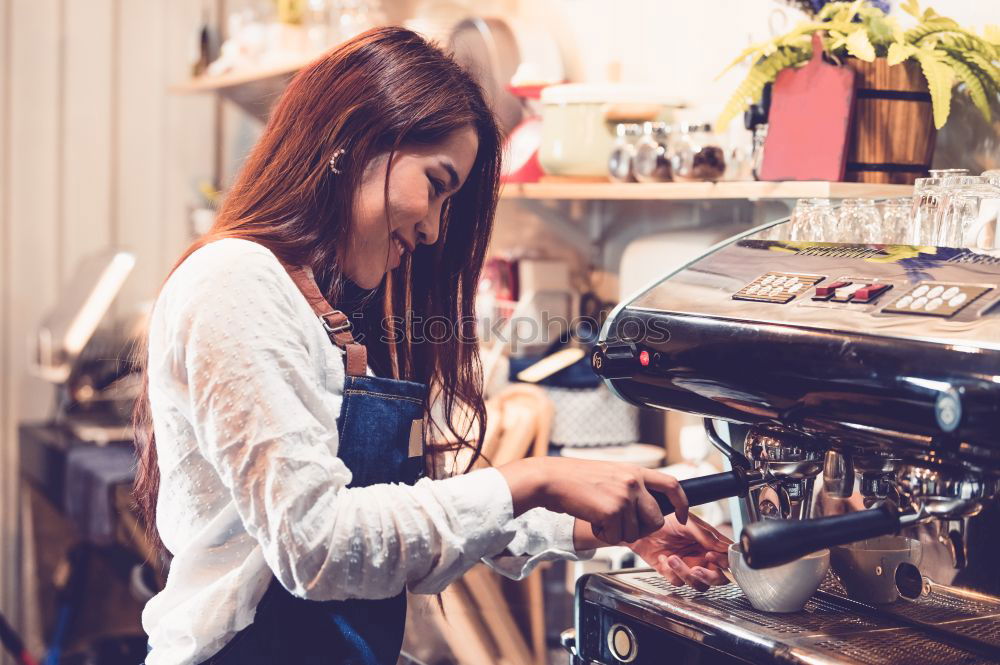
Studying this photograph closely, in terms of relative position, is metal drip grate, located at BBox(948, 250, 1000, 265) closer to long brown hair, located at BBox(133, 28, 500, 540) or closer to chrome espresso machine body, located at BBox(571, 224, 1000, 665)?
chrome espresso machine body, located at BBox(571, 224, 1000, 665)

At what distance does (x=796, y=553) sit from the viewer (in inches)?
33.6

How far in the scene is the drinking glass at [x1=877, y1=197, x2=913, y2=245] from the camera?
3.99 feet

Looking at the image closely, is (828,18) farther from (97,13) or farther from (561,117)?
(97,13)

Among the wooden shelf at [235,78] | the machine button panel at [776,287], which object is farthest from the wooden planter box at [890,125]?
the wooden shelf at [235,78]

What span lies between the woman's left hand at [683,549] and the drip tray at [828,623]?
0.06ft

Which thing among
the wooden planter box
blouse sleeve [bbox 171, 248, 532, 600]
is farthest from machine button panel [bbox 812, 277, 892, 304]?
the wooden planter box

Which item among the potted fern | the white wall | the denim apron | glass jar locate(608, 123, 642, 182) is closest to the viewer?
the denim apron

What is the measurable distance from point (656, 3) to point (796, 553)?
1.48 meters

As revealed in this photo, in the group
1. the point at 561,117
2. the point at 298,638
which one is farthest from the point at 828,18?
the point at 298,638

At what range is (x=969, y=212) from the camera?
112cm

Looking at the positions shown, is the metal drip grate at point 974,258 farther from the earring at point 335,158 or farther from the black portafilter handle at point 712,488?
the earring at point 335,158

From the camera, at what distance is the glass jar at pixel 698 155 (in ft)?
5.55

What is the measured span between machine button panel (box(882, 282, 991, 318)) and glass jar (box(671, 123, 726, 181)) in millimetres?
769

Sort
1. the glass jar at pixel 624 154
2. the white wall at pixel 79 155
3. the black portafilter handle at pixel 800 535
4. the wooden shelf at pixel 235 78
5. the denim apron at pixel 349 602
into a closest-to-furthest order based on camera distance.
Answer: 1. the black portafilter handle at pixel 800 535
2. the denim apron at pixel 349 602
3. the glass jar at pixel 624 154
4. the wooden shelf at pixel 235 78
5. the white wall at pixel 79 155
